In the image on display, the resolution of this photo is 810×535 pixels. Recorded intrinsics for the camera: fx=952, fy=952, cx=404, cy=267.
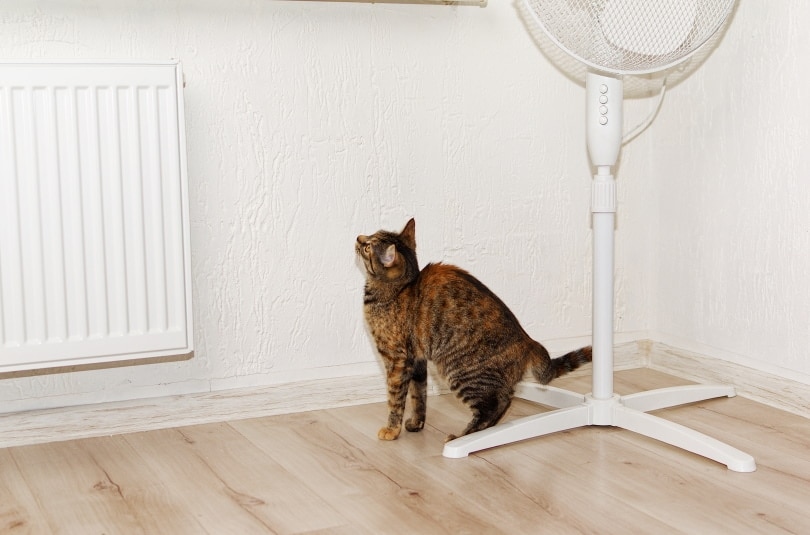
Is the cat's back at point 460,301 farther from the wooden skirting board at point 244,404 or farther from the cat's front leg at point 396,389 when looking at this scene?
the wooden skirting board at point 244,404

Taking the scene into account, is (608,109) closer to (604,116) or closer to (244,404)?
(604,116)

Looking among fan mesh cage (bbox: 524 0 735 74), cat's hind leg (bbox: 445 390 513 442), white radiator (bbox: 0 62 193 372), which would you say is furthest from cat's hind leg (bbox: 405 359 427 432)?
fan mesh cage (bbox: 524 0 735 74)

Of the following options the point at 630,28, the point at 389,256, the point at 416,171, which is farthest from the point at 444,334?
the point at 630,28

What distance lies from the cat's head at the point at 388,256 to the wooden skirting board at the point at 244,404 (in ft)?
1.33

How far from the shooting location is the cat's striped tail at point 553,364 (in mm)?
1971

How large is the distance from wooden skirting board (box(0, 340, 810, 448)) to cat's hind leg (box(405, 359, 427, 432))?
259 millimetres

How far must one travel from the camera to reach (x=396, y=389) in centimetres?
196

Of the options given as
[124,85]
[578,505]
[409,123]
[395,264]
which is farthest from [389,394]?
[124,85]

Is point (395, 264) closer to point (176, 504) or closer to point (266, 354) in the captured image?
point (266, 354)

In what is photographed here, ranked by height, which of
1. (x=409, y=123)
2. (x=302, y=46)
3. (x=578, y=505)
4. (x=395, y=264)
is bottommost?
(x=578, y=505)

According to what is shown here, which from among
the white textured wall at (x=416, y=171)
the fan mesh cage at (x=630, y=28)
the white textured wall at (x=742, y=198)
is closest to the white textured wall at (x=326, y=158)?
the white textured wall at (x=416, y=171)

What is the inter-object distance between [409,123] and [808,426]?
3.65ft

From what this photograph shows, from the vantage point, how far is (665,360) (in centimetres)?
252

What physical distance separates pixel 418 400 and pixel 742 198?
35.9 inches
